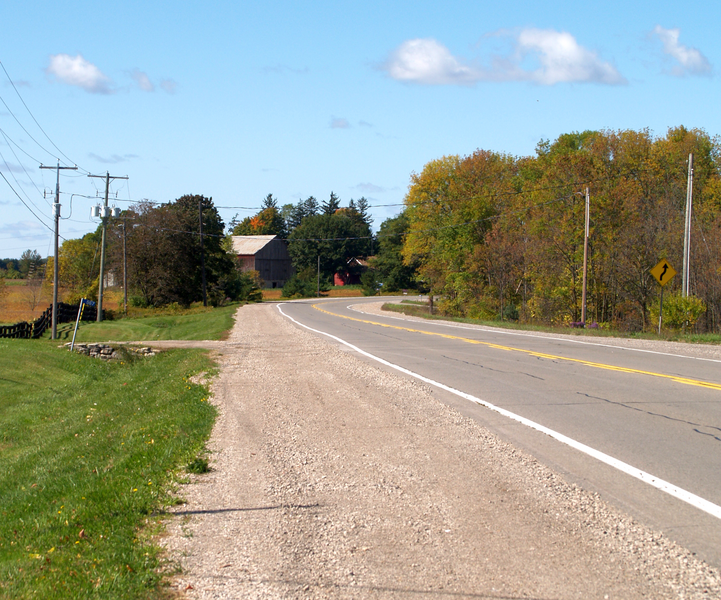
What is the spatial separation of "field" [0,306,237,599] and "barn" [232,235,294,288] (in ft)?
319

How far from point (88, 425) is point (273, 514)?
31.2 feet

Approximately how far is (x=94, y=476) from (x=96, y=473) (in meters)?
0.20

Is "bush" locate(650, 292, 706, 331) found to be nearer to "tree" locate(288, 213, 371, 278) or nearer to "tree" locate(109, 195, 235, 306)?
"tree" locate(109, 195, 235, 306)

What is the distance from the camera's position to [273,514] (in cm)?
537

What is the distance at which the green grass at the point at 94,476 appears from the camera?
4.44 m

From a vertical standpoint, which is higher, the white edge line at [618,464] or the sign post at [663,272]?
the sign post at [663,272]

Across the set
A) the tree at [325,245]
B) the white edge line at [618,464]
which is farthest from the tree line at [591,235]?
the tree at [325,245]

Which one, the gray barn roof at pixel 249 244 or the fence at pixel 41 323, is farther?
the gray barn roof at pixel 249 244

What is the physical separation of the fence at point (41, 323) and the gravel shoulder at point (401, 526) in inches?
1321

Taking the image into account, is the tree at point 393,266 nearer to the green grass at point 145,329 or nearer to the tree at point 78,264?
the tree at point 78,264

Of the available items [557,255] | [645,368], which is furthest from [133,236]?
[645,368]

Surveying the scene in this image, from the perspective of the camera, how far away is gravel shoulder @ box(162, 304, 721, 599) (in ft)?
13.4

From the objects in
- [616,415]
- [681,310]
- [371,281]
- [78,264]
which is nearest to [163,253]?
[78,264]

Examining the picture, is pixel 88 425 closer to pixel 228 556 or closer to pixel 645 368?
pixel 228 556
